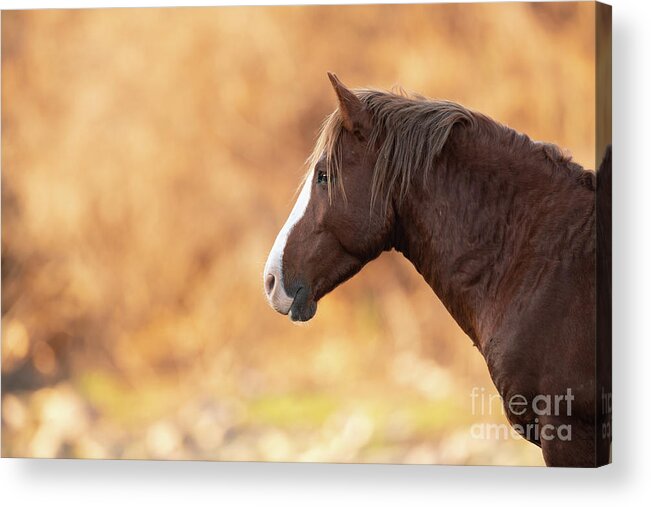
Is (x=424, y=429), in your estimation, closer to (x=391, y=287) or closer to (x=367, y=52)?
(x=391, y=287)

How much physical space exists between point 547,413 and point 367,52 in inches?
80.3

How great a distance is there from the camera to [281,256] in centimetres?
355

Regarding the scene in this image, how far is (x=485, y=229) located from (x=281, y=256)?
73cm

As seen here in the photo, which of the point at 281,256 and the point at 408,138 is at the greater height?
the point at 408,138

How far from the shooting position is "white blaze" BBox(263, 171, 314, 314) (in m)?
3.55

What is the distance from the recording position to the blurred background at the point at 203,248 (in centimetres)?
443

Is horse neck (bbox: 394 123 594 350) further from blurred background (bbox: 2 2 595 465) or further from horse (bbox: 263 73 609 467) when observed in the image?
blurred background (bbox: 2 2 595 465)

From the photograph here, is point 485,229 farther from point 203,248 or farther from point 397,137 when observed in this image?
point 203,248

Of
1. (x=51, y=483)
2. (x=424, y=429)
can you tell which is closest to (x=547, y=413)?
(x=424, y=429)

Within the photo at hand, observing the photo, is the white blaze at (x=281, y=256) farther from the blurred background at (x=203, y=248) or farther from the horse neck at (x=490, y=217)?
the blurred background at (x=203, y=248)

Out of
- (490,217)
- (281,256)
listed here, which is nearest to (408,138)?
(490,217)

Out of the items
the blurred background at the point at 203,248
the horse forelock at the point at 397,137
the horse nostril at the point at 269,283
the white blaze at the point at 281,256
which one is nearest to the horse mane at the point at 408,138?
the horse forelock at the point at 397,137

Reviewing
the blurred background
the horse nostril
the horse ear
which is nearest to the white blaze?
the horse nostril

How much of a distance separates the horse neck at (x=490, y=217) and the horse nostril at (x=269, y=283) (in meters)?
0.56
